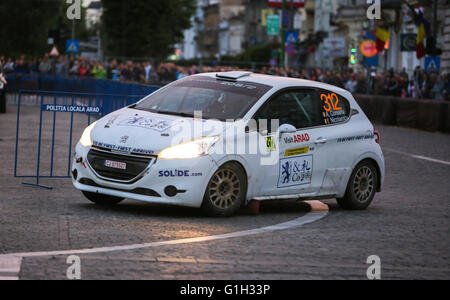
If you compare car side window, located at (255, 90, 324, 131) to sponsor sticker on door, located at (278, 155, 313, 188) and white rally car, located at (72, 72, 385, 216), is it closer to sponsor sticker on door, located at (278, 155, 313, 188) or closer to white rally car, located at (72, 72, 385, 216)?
white rally car, located at (72, 72, 385, 216)

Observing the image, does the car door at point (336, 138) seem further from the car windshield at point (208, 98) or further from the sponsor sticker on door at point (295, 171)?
the car windshield at point (208, 98)

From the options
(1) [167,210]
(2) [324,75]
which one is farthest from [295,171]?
(2) [324,75]

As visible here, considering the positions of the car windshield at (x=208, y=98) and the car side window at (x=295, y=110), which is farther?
the car side window at (x=295, y=110)

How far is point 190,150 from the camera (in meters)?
10.5

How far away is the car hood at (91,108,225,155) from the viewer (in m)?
10.5

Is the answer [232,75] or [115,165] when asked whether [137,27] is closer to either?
[232,75]

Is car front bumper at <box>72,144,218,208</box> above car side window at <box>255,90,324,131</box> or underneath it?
underneath

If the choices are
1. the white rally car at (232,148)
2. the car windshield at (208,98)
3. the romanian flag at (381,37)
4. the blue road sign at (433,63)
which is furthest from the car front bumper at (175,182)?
the romanian flag at (381,37)

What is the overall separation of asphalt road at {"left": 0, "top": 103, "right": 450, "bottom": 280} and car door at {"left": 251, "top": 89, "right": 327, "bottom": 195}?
1.21ft

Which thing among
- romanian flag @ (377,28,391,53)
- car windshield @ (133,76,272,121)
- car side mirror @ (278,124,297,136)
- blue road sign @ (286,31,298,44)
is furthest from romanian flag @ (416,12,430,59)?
car side mirror @ (278,124,297,136)

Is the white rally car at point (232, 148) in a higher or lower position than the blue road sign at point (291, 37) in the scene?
lower

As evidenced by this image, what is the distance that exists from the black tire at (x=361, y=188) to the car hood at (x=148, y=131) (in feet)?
6.81

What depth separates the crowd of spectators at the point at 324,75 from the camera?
115 ft
